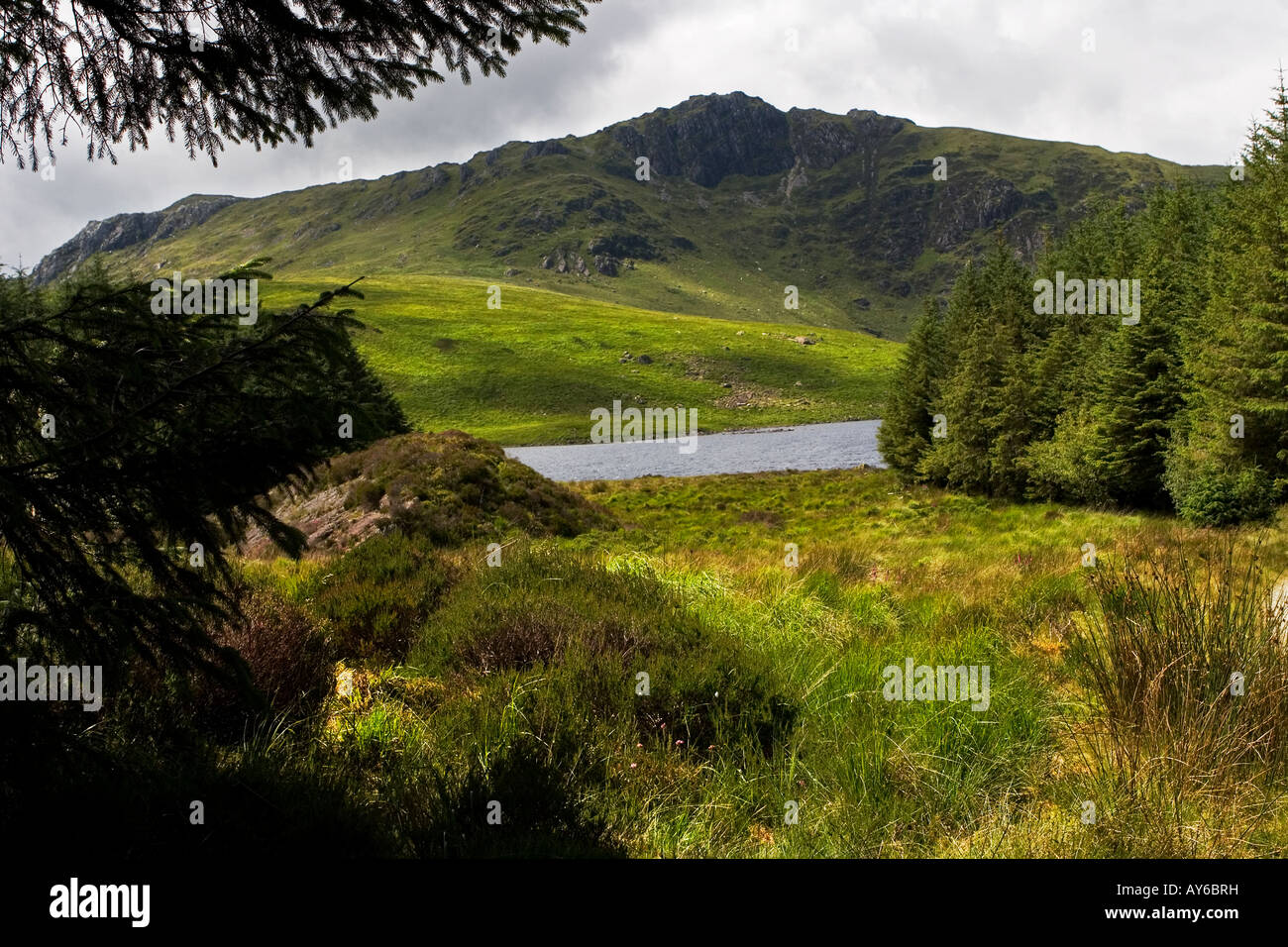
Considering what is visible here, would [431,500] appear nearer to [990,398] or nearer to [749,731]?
[749,731]

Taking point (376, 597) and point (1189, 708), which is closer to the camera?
point (1189, 708)

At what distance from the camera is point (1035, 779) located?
12.1 feet

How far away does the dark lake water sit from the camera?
6284cm

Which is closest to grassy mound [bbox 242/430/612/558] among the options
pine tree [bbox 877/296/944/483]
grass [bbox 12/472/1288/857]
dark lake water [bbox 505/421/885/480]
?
grass [bbox 12/472/1288/857]

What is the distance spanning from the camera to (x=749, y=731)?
4.61 m

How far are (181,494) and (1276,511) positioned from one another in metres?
25.9

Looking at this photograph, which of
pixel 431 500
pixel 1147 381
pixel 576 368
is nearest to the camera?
pixel 431 500

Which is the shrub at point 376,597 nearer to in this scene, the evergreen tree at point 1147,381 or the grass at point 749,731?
the grass at point 749,731

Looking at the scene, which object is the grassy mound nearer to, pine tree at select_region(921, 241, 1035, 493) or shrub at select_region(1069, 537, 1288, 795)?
shrub at select_region(1069, 537, 1288, 795)

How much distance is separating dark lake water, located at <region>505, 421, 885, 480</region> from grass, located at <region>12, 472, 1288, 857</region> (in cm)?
4589

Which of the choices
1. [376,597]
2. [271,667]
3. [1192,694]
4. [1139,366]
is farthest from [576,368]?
[1192,694]

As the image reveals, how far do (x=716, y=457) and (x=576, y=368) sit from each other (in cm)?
7263

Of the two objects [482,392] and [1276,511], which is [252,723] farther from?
[482,392]
